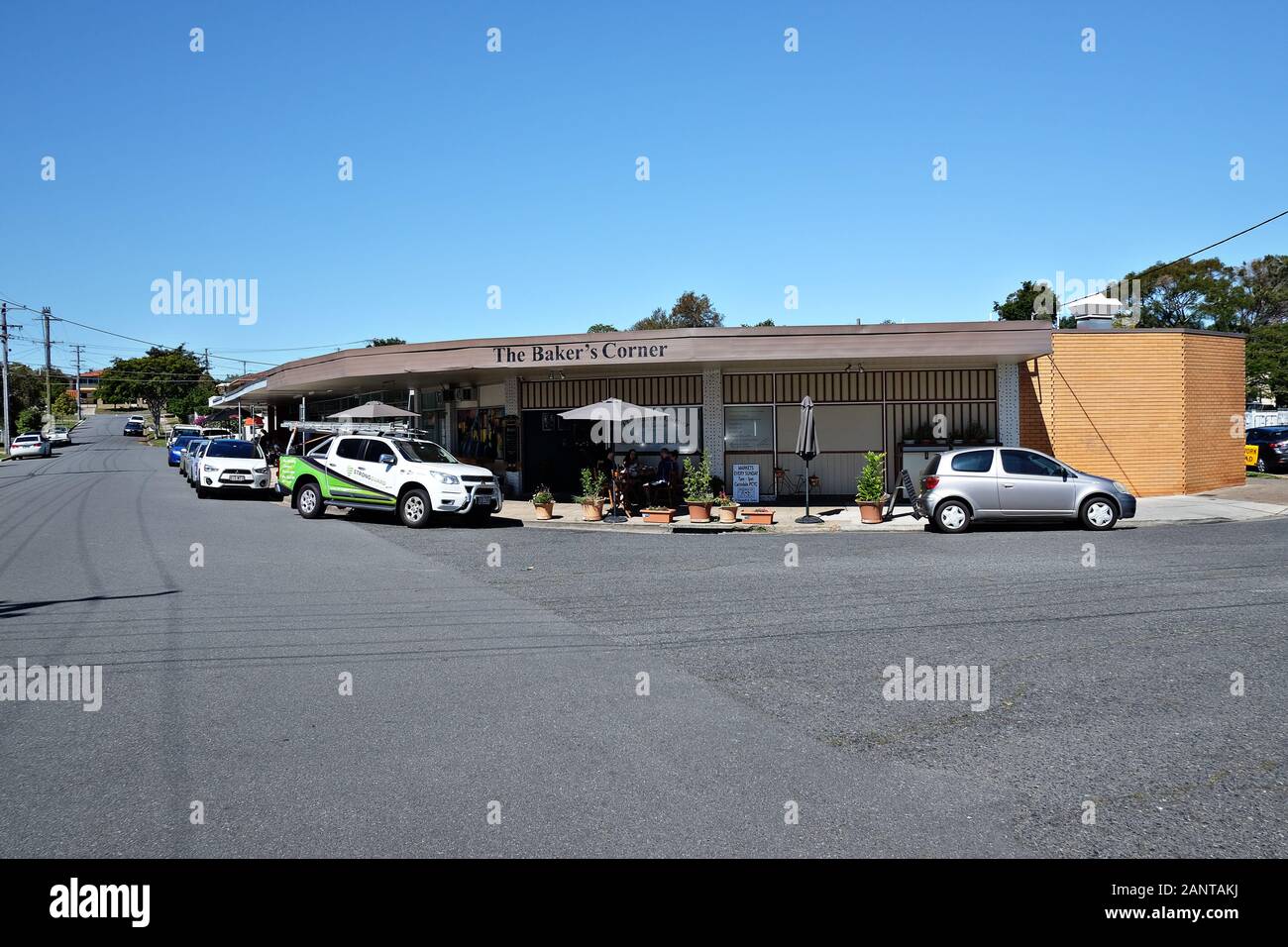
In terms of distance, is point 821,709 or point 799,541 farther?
point 799,541

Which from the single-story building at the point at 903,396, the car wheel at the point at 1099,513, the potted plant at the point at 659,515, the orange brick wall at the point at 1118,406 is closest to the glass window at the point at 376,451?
the single-story building at the point at 903,396

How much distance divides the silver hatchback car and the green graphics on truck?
11.2m

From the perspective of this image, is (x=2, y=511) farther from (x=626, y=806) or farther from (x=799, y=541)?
(x=626, y=806)

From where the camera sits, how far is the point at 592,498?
21641 mm

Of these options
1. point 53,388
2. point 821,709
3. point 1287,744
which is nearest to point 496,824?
point 821,709

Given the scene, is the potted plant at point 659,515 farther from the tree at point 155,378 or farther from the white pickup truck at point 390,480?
the tree at point 155,378

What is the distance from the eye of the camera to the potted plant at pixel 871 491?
20.4 metres

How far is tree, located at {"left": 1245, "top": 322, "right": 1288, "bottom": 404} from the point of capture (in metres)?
60.2

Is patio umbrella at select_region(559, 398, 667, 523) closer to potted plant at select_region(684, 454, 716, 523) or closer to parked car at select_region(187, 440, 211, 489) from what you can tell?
potted plant at select_region(684, 454, 716, 523)

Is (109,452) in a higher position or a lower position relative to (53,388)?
lower

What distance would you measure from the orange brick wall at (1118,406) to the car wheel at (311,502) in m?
16.8

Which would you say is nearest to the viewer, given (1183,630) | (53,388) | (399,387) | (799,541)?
(1183,630)

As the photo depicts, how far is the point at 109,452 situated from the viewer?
6331cm

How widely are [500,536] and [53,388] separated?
388ft
